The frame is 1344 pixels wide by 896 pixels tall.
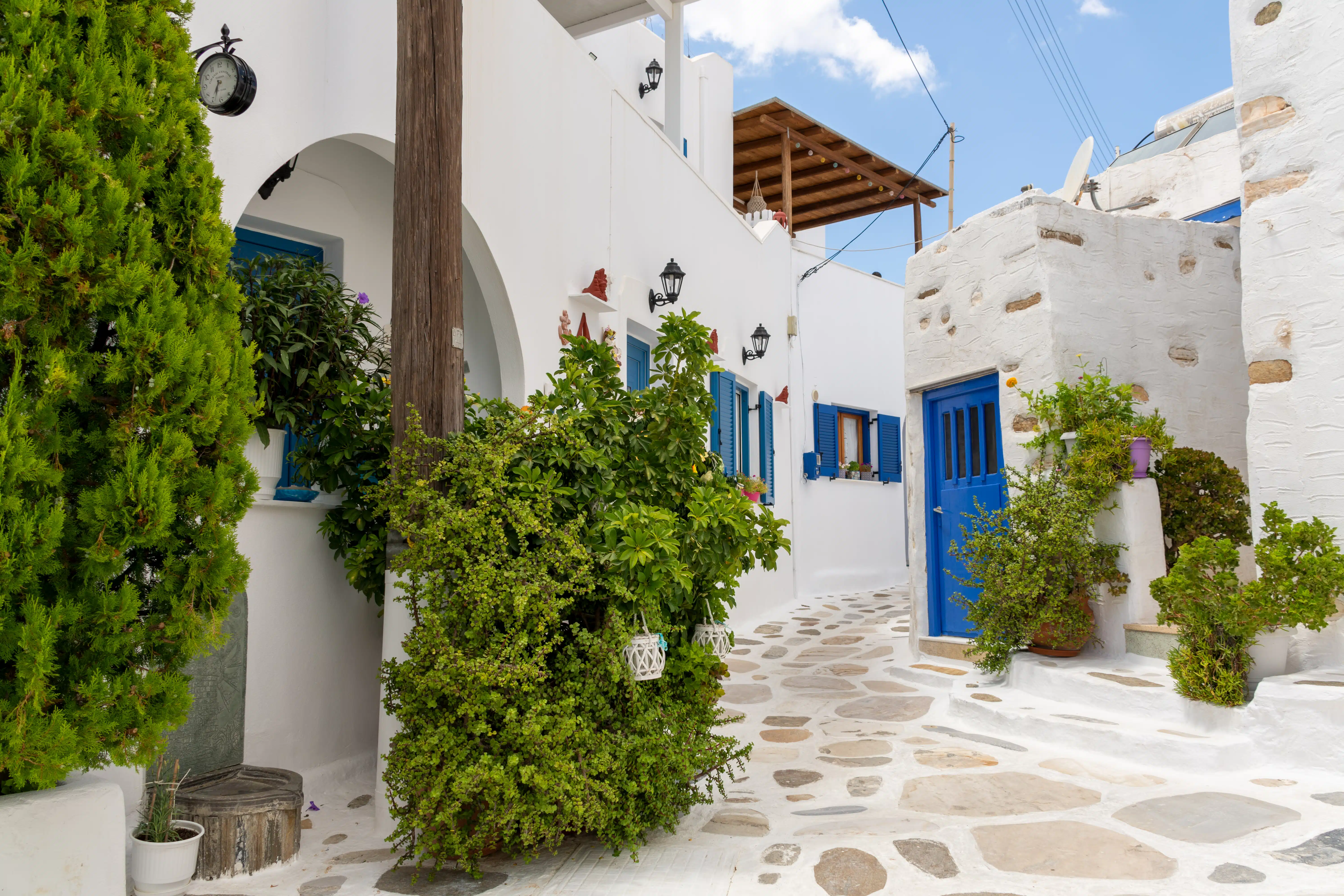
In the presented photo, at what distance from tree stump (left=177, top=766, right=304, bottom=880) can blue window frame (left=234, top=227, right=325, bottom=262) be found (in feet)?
7.68

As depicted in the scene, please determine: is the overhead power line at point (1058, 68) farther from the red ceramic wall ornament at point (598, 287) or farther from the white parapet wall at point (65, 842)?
the white parapet wall at point (65, 842)

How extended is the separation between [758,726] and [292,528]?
106 inches

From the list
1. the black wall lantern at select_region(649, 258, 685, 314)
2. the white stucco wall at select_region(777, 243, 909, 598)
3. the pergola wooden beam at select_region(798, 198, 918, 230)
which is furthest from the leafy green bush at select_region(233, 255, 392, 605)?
the pergola wooden beam at select_region(798, 198, 918, 230)

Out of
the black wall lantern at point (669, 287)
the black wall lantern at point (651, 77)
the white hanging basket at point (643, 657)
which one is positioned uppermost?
the black wall lantern at point (651, 77)

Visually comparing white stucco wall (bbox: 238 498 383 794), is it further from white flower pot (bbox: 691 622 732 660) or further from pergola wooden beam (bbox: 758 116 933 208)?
pergola wooden beam (bbox: 758 116 933 208)

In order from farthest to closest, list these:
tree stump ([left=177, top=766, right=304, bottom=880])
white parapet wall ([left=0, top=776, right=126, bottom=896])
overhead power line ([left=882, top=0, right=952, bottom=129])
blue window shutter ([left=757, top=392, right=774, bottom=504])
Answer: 1. overhead power line ([left=882, top=0, right=952, bottom=129])
2. blue window shutter ([left=757, top=392, right=774, bottom=504])
3. tree stump ([left=177, top=766, right=304, bottom=880])
4. white parapet wall ([left=0, top=776, right=126, bottom=896])

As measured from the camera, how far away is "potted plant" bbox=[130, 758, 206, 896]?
2.71 m

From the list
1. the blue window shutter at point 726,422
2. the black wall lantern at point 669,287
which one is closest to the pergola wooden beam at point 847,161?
the blue window shutter at point 726,422

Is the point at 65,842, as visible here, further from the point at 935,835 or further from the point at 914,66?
the point at 914,66

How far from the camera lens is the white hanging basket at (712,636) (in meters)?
3.35

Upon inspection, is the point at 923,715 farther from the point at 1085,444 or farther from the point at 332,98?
the point at 332,98

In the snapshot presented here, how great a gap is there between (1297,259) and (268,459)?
4895 mm

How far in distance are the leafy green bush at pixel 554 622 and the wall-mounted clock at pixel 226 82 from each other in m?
1.39

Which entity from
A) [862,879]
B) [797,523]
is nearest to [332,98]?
[862,879]
